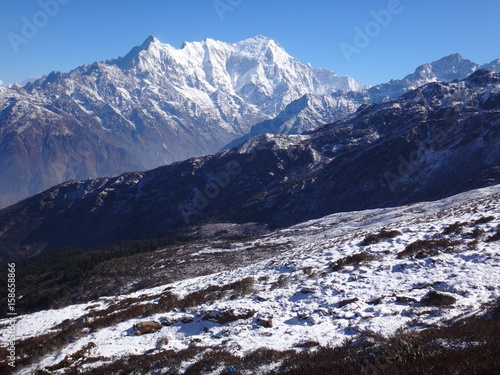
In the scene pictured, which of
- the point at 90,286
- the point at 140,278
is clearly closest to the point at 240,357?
the point at 140,278

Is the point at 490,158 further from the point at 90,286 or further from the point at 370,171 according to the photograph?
the point at 90,286

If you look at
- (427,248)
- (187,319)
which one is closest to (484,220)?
(427,248)

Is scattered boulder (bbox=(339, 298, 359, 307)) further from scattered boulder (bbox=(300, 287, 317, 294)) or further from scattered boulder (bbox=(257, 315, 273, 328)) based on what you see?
scattered boulder (bbox=(257, 315, 273, 328))

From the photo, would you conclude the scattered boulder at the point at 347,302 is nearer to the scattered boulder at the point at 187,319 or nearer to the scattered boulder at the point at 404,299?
the scattered boulder at the point at 404,299

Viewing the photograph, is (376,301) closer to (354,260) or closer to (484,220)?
(354,260)

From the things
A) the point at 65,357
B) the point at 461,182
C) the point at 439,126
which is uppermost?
the point at 439,126

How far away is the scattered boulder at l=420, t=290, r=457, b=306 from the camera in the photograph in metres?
16.3

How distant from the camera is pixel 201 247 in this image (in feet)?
297

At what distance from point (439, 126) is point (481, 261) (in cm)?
16003

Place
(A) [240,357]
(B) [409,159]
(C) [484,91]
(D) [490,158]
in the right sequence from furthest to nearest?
(C) [484,91] < (B) [409,159] < (D) [490,158] < (A) [240,357]

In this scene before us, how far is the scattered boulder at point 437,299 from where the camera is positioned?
53.4 feet

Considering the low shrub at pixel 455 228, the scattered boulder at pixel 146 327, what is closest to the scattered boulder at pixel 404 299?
the low shrub at pixel 455 228

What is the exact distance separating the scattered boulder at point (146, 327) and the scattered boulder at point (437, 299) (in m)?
14.9

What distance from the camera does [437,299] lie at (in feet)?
54.6
